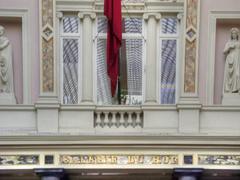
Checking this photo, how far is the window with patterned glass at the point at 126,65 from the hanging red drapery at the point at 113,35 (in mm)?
393

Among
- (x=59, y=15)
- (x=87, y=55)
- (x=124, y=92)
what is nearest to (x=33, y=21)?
(x=59, y=15)

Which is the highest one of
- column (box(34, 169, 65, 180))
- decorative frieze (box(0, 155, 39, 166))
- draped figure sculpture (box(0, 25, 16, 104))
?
draped figure sculpture (box(0, 25, 16, 104))

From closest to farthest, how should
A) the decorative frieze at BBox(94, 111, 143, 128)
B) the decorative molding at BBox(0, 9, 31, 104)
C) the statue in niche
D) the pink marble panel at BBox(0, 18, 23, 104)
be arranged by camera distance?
the decorative frieze at BBox(94, 111, 143, 128)
the statue in niche
the decorative molding at BBox(0, 9, 31, 104)
the pink marble panel at BBox(0, 18, 23, 104)

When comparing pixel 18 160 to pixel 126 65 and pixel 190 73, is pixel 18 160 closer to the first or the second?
pixel 126 65

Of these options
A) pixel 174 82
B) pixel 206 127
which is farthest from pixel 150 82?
pixel 206 127

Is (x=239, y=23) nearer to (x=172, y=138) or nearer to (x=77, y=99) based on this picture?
(x=172, y=138)

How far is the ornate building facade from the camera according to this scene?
13781 mm

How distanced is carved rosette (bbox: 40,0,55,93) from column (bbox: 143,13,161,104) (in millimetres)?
2157

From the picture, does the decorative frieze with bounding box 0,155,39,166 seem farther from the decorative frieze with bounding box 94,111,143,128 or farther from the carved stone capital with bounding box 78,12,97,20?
the carved stone capital with bounding box 78,12,97,20

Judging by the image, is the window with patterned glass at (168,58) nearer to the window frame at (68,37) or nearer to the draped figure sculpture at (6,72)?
the window frame at (68,37)

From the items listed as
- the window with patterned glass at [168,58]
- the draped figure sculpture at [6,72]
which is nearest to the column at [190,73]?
the window with patterned glass at [168,58]

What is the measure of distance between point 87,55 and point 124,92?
1229 millimetres

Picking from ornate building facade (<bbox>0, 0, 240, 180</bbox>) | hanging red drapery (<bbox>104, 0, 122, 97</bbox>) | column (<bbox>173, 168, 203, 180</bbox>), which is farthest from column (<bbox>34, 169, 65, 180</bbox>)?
column (<bbox>173, 168, 203, 180</bbox>)

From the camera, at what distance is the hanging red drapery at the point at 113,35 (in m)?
14.2
